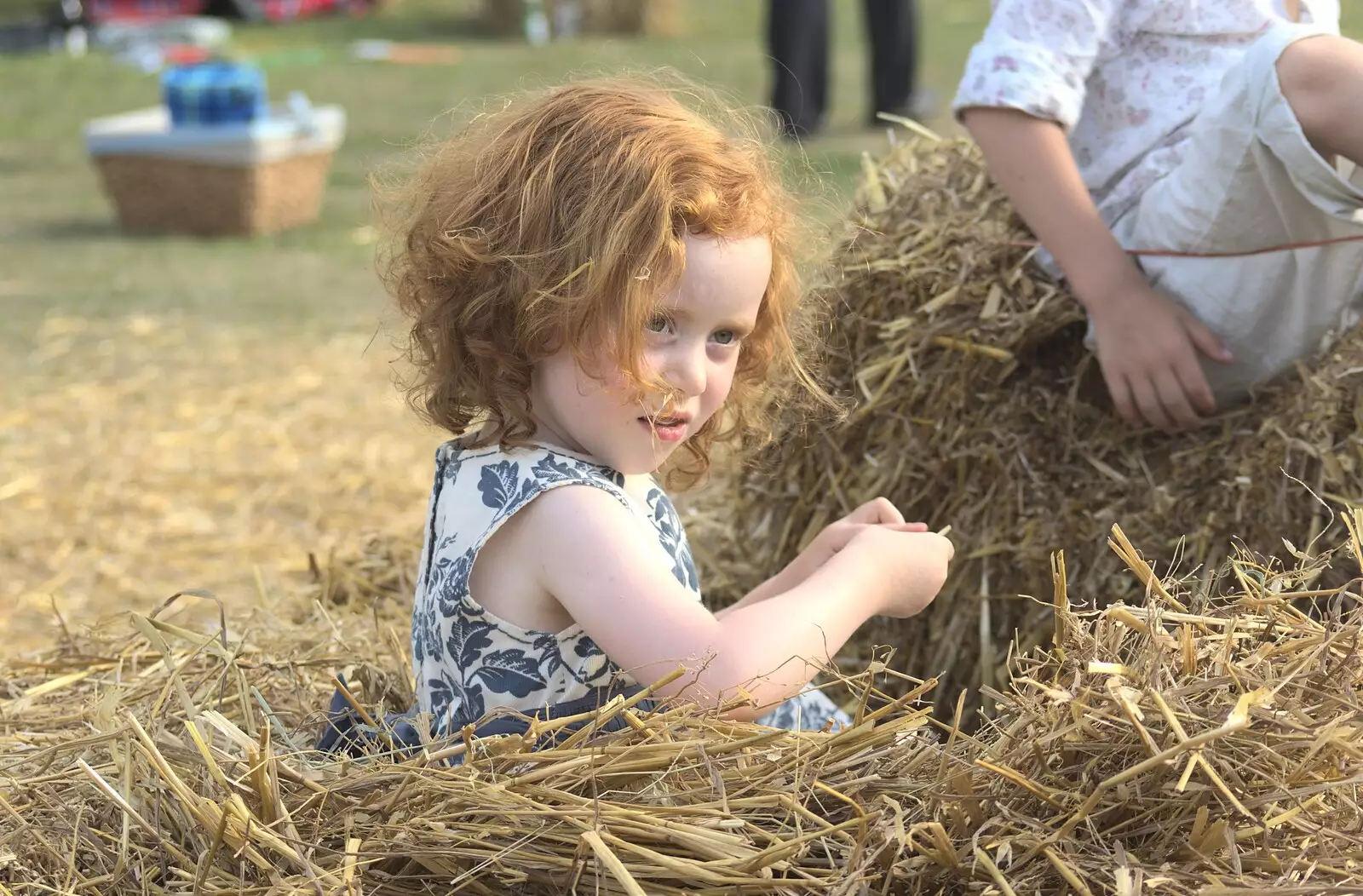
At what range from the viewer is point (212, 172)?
21.4 ft

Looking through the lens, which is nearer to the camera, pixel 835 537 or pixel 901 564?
pixel 901 564

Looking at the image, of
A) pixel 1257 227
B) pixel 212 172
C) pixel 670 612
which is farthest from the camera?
pixel 212 172

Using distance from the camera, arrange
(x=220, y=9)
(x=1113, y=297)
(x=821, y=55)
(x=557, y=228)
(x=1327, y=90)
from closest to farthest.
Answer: (x=557, y=228)
(x=1327, y=90)
(x=1113, y=297)
(x=821, y=55)
(x=220, y=9)

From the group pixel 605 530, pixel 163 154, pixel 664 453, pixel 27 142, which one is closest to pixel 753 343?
pixel 664 453

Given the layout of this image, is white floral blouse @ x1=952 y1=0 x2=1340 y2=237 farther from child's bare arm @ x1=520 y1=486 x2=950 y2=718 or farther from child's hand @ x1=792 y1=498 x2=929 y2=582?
child's bare arm @ x1=520 y1=486 x2=950 y2=718

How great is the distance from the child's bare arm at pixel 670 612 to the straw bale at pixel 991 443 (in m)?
0.69

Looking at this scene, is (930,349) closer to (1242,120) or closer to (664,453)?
(1242,120)

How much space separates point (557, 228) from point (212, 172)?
5.27 meters

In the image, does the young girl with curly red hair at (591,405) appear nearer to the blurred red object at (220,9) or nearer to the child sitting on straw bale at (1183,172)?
the child sitting on straw bale at (1183,172)

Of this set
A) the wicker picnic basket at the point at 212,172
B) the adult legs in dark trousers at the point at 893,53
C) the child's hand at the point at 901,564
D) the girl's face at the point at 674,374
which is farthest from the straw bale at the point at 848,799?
the adult legs in dark trousers at the point at 893,53

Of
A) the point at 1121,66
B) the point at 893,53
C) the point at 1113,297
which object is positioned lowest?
the point at 893,53

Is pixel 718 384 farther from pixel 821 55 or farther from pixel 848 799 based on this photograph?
pixel 821 55

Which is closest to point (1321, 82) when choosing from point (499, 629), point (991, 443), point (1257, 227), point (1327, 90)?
point (1327, 90)

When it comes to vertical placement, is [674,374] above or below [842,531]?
above
